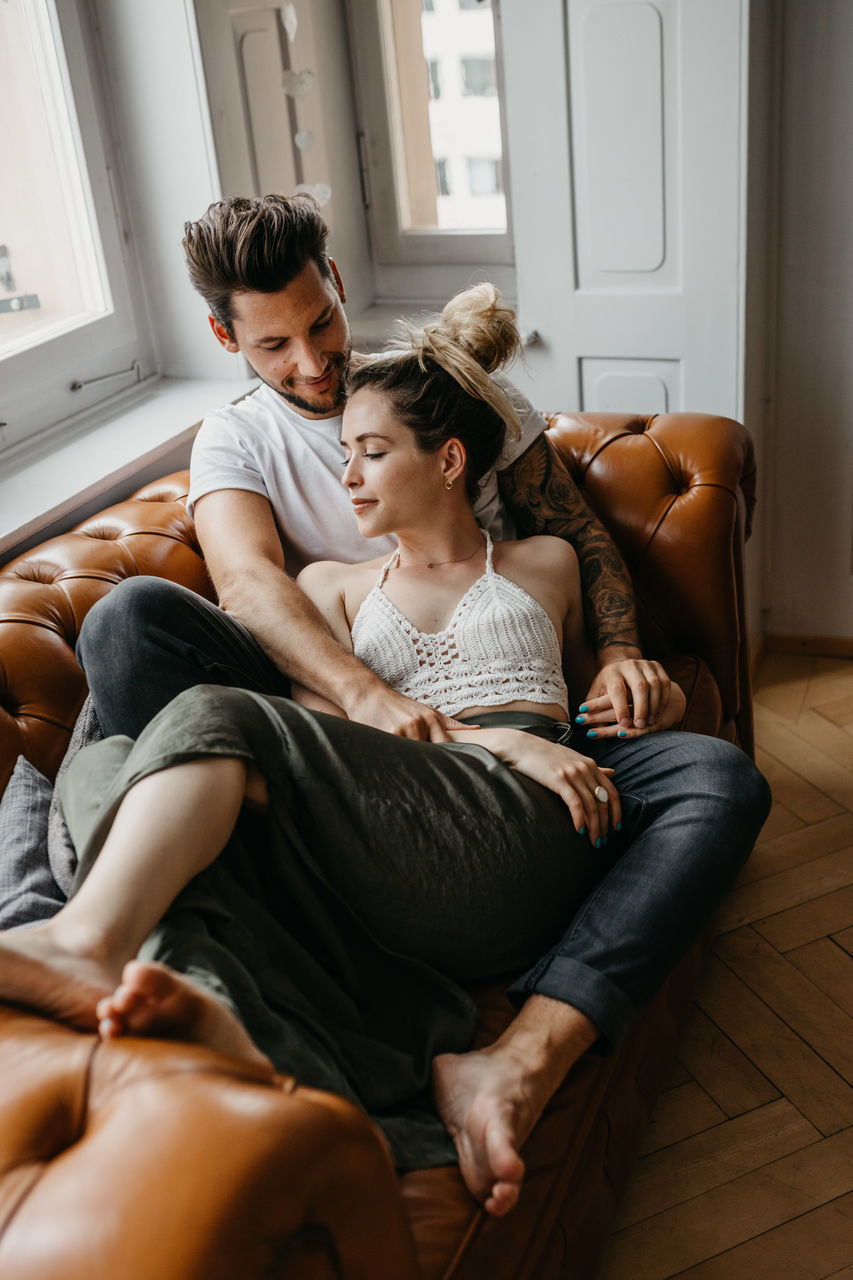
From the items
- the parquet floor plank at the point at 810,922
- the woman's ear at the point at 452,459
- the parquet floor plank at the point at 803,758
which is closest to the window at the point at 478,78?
the woman's ear at the point at 452,459

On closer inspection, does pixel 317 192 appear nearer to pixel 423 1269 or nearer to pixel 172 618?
pixel 172 618

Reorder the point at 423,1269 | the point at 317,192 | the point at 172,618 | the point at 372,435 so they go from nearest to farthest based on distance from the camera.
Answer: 1. the point at 423,1269
2. the point at 172,618
3. the point at 372,435
4. the point at 317,192

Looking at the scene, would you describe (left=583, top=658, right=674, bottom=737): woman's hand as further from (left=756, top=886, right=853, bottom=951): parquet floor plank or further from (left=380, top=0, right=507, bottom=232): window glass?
(left=380, top=0, right=507, bottom=232): window glass

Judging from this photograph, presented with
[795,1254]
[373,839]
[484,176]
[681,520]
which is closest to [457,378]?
[681,520]

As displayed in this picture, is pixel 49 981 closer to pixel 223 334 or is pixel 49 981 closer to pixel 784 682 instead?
pixel 223 334

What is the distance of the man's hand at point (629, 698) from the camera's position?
158 cm

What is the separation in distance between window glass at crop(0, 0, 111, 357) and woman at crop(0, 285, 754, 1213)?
2.97 feet

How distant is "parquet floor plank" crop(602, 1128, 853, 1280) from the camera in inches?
54.2

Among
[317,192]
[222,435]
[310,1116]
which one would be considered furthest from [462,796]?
[317,192]

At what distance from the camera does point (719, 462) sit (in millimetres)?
1870

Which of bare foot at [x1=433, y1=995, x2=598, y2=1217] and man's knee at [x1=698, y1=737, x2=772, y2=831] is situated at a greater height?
man's knee at [x1=698, y1=737, x2=772, y2=831]

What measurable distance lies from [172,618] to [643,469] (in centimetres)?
86

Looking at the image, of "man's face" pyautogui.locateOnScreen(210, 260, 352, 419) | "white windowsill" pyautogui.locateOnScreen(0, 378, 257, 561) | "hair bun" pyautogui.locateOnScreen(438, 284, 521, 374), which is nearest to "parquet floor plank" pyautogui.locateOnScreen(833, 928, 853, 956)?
"hair bun" pyautogui.locateOnScreen(438, 284, 521, 374)

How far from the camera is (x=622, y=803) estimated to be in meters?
1.46
